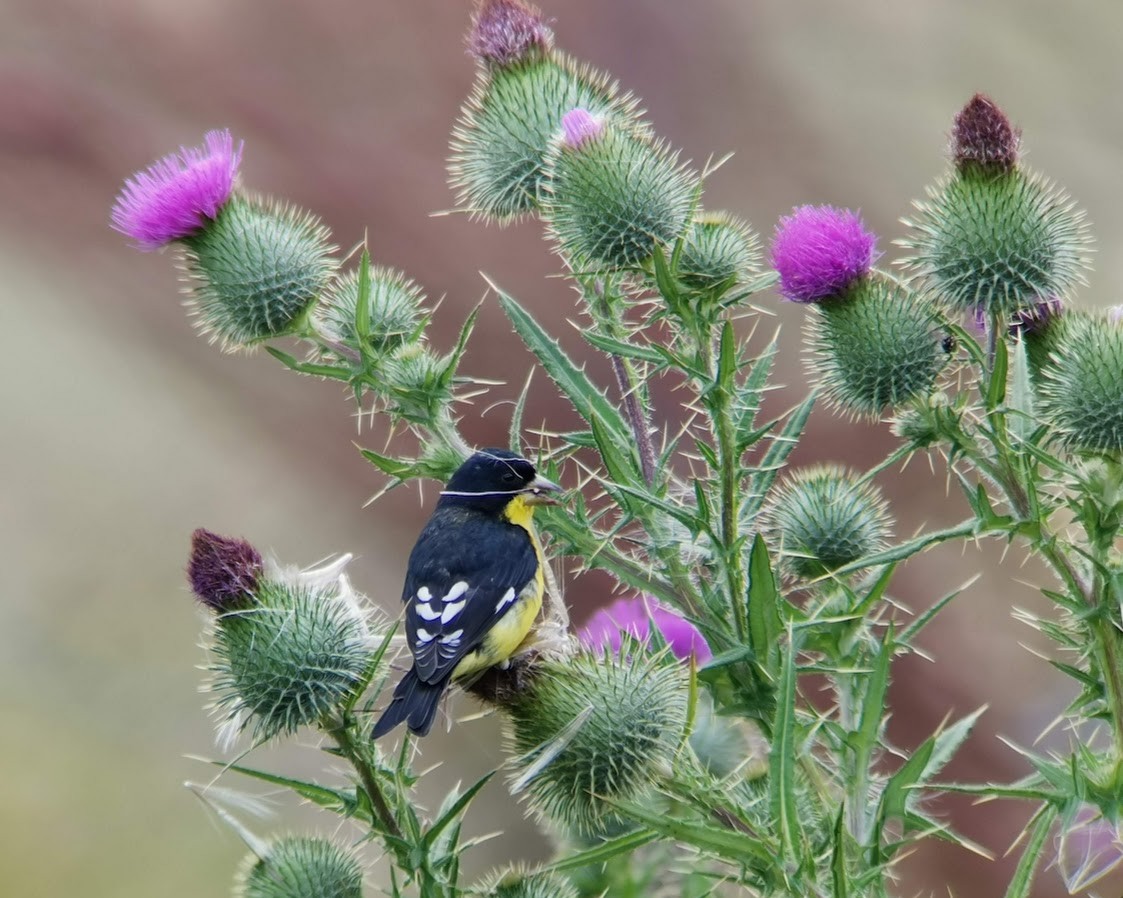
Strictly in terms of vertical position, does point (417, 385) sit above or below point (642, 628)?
above

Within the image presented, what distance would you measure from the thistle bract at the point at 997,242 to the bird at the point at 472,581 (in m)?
0.67

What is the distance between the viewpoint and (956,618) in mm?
3875

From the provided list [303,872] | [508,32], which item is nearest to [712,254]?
[508,32]

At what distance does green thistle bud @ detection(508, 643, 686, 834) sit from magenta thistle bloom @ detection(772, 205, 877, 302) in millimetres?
613

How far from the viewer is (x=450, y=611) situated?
5.41ft

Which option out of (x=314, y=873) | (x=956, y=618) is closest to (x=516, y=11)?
(x=314, y=873)

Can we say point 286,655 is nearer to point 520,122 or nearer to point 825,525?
point 825,525

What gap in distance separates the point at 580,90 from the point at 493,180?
211mm

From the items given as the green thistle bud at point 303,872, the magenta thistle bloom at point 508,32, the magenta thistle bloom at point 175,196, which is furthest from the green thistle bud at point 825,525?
the magenta thistle bloom at point 175,196

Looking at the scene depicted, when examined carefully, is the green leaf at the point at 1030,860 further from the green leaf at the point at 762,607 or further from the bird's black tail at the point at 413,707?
the bird's black tail at the point at 413,707

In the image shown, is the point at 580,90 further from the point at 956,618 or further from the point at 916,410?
the point at 956,618

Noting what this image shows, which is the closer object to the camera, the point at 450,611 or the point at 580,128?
the point at 450,611

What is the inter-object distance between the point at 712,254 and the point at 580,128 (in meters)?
0.29

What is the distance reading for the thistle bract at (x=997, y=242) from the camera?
1796mm
